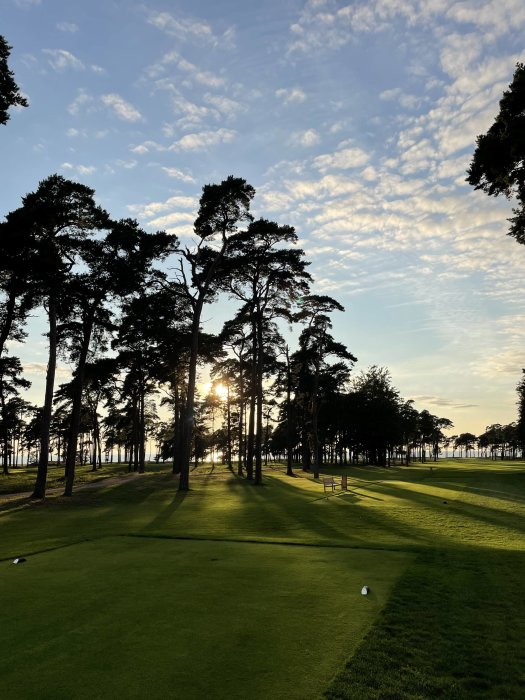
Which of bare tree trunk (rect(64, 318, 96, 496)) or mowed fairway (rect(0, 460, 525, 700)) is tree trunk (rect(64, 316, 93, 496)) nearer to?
bare tree trunk (rect(64, 318, 96, 496))

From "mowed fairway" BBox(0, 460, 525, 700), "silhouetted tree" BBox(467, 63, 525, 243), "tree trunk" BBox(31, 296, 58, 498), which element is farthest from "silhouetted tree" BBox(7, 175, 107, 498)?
"silhouetted tree" BBox(467, 63, 525, 243)

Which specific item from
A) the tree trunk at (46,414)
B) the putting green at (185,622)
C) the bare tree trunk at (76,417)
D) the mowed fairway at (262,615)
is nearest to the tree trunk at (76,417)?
the bare tree trunk at (76,417)

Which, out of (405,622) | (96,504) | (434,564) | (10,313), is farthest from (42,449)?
(405,622)

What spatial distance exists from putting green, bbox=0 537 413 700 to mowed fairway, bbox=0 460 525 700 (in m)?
0.03

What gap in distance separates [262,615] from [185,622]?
1.16 m

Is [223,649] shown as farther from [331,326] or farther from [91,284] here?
[331,326]

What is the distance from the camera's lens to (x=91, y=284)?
33.7 meters

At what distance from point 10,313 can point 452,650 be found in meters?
32.8

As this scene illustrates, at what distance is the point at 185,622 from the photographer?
7.00 m

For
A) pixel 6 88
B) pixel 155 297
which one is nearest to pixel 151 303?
pixel 155 297

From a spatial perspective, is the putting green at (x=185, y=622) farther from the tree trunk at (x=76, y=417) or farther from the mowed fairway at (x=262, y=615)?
the tree trunk at (x=76, y=417)

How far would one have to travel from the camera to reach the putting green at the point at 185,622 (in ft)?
17.2

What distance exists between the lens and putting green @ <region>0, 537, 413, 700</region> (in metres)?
5.24

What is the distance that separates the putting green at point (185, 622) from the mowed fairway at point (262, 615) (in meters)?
0.03
